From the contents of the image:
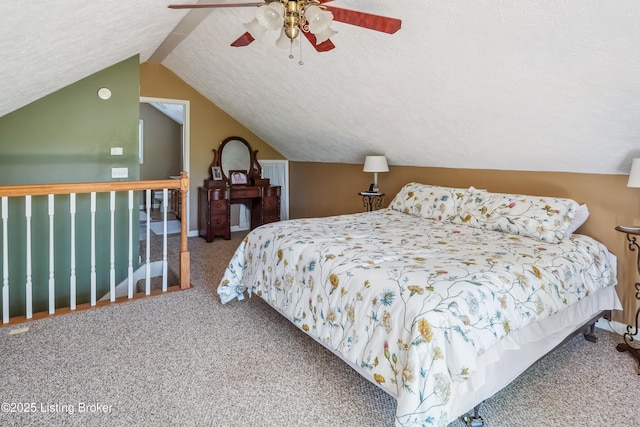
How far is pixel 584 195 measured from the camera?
288 centimetres

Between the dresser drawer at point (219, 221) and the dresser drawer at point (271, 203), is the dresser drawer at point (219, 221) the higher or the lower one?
the lower one

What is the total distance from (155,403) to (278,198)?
13.5ft

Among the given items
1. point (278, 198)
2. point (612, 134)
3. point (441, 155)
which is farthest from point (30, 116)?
A: point (612, 134)

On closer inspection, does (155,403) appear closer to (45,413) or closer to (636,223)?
(45,413)

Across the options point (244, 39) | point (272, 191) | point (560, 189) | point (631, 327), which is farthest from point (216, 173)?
point (631, 327)

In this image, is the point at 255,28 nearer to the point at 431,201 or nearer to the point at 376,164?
the point at 431,201

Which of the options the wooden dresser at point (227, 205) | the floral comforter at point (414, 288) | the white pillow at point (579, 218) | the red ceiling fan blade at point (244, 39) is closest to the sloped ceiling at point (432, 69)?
the white pillow at point (579, 218)

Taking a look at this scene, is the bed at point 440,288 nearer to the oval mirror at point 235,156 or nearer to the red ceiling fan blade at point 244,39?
the red ceiling fan blade at point 244,39

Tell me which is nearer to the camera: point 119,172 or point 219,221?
point 119,172

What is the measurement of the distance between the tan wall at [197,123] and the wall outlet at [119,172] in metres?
1.68

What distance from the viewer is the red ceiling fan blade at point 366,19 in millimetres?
1810

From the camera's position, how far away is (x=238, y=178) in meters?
5.68

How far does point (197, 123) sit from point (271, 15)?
394 centimetres

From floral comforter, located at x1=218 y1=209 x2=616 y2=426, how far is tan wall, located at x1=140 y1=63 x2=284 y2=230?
9.56 ft
